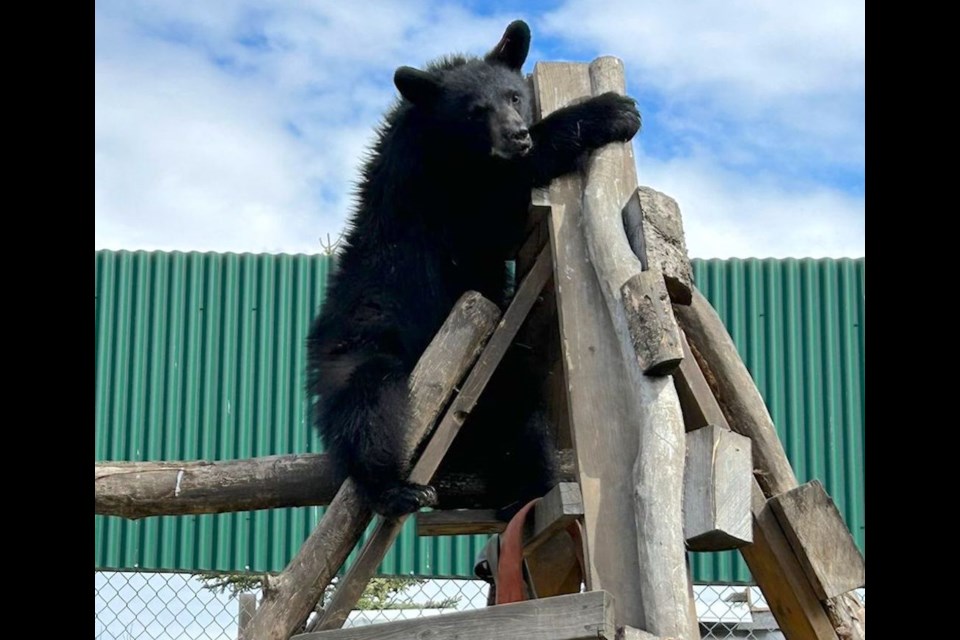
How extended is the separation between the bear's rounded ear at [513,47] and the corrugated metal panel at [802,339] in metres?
3.99

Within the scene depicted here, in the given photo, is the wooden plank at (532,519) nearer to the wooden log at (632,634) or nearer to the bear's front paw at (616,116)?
the wooden log at (632,634)

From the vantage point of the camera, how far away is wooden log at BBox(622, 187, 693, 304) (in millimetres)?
4512

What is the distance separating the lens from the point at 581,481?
4.18m

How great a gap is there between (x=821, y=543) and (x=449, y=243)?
7.69 feet

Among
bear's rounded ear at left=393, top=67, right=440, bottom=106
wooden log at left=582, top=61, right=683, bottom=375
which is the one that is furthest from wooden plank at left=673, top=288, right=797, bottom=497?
bear's rounded ear at left=393, top=67, right=440, bottom=106

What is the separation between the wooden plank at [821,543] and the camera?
14.3ft

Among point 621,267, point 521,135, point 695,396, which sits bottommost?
point 695,396

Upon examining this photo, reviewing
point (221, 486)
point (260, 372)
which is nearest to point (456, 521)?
point (221, 486)

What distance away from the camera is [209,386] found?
33.6 ft

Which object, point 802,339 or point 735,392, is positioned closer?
point 735,392

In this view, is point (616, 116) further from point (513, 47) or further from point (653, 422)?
point (653, 422)
